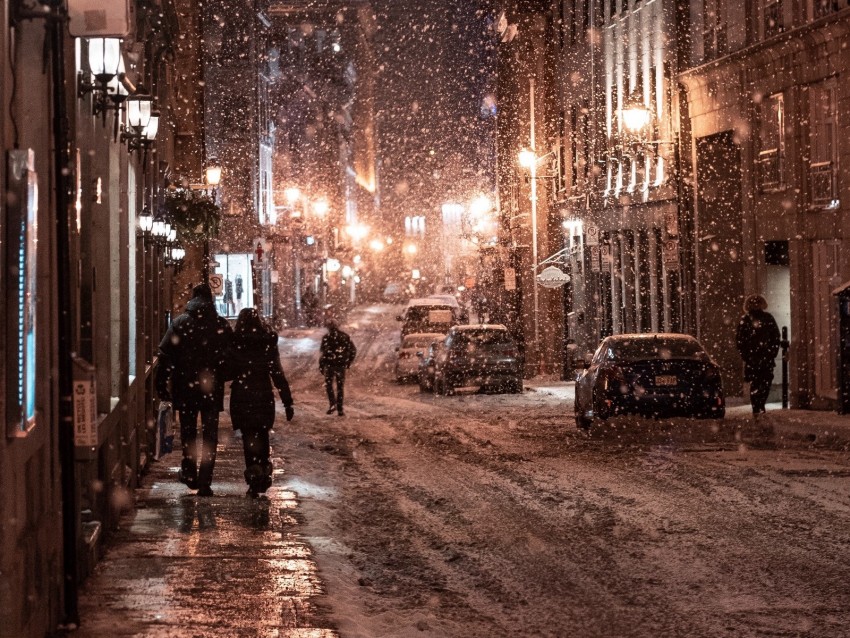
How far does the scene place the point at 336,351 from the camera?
1080 inches

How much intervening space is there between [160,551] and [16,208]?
5.00 m

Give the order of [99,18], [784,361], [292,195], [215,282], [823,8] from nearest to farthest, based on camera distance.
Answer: [99,18], [784,361], [823,8], [215,282], [292,195]

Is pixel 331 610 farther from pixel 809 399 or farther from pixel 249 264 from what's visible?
pixel 249 264

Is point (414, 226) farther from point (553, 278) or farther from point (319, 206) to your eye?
point (553, 278)

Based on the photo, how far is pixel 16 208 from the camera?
6141 millimetres

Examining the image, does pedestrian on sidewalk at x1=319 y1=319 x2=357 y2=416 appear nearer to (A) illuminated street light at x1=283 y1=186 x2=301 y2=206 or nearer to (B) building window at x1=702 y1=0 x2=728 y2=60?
(B) building window at x1=702 y1=0 x2=728 y2=60

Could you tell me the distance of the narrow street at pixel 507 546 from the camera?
27.3 ft

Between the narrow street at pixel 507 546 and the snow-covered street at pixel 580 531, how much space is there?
3cm

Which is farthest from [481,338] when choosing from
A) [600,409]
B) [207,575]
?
[207,575]

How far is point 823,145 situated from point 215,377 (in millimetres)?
14611

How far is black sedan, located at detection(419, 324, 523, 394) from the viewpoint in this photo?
32094mm

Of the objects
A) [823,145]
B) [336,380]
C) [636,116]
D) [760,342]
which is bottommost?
[336,380]

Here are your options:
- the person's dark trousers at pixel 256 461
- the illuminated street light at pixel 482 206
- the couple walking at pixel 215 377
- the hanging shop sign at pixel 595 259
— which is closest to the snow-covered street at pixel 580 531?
the person's dark trousers at pixel 256 461

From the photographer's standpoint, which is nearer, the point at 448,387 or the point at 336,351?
the point at 336,351
